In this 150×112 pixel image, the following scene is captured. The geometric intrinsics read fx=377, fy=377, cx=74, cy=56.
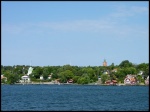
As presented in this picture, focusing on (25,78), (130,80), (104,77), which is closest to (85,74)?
(104,77)

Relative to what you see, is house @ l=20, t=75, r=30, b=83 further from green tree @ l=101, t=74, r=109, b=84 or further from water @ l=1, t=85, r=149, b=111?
water @ l=1, t=85, r=149, b=111

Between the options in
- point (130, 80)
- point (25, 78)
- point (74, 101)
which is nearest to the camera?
point (74, 101)

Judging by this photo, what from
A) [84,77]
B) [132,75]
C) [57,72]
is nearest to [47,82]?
[57,72]

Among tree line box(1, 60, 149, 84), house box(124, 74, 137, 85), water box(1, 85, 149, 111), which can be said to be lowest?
water box(1, 85, 149, 111)

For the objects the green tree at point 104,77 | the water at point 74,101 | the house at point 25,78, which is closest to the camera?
the water at point 74,101

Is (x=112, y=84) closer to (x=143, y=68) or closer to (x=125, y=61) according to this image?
(x=143, y=68)

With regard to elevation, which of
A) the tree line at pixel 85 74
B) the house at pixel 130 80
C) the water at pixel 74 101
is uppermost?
the tree line at pixel 85 74

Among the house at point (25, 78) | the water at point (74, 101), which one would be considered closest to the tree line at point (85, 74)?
the house at point (25, 78)

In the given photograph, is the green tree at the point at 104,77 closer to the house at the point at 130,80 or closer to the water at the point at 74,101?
the house at the point at 130,80

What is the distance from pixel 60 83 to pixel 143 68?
2261cm

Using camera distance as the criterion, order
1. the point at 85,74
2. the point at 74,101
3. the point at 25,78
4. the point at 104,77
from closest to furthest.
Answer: the point at 74,101, the point at 104,77, the point at 85,74, the point at 25,78

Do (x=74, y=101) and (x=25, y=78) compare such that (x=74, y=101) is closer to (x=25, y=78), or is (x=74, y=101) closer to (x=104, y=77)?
(x=104, y=77)

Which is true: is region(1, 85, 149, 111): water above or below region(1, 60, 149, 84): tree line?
below

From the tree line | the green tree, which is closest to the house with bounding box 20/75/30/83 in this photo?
the tree line
